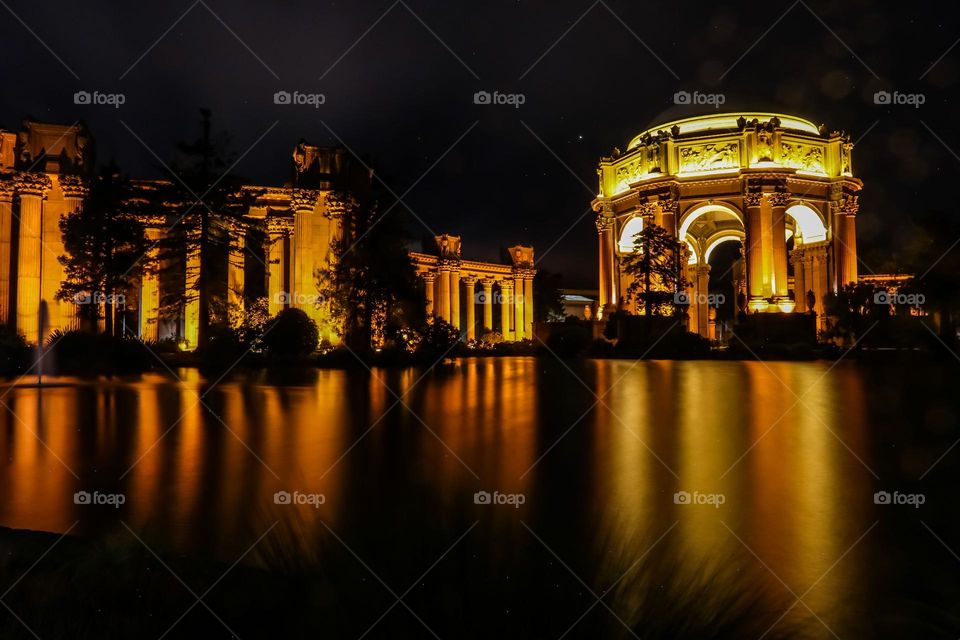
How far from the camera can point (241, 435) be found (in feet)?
26.3

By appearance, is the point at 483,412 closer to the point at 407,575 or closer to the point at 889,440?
the point at 889,440

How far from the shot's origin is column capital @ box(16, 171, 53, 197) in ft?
88.4

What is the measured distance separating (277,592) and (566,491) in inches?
126

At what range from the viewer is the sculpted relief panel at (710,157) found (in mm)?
50188

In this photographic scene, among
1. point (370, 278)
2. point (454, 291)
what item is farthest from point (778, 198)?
point (370, 278)

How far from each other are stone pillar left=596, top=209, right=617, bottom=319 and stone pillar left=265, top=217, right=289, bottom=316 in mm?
31430

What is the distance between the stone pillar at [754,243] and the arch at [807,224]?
6215mm

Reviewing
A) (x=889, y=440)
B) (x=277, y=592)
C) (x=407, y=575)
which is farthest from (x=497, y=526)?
(x=889, y=440)

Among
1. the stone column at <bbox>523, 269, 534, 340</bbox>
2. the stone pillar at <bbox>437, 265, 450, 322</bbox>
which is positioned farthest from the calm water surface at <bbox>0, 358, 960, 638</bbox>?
the stone column at <bbox>523, 269, 534, 340</bbox>

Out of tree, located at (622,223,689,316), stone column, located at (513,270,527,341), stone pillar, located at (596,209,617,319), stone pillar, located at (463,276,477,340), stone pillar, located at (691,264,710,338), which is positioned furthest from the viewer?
stone column, located at (513,270,527,341)

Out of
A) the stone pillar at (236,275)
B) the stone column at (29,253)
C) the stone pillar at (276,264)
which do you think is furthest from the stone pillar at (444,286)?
the stone column at (29,253)

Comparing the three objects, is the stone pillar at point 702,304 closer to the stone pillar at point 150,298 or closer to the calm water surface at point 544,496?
the stone pillar at point 150,298

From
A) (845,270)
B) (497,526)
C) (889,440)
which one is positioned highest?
(845,270)

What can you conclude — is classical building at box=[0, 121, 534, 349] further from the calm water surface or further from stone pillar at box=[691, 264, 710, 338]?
stone pillar at box=[691, 264, 710, 338]
